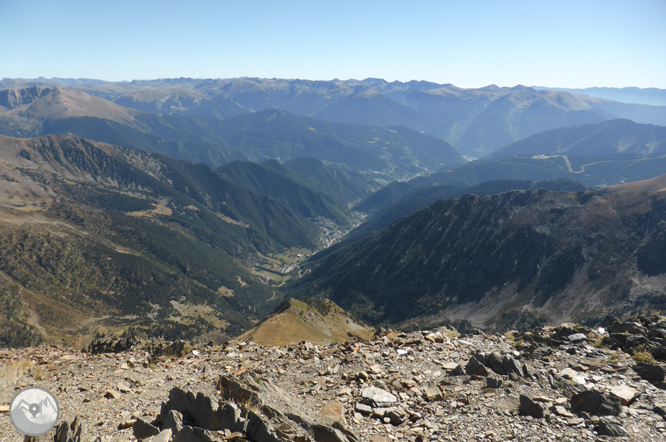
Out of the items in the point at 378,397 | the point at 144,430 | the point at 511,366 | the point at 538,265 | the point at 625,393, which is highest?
the point at 625,393

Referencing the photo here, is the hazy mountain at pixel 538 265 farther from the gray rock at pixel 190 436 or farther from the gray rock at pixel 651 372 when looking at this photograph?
the gray rock at pixel 190 436

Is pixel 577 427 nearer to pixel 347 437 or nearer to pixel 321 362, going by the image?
pixel 347 437

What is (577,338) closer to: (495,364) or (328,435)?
(495,364)

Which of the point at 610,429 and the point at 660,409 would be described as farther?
the point at 660,409

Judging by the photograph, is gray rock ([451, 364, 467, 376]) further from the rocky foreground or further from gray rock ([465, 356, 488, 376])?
gray rock ([465, 356, 488, 376])

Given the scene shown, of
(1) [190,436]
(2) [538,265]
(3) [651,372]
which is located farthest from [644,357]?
(2) [538,265]
